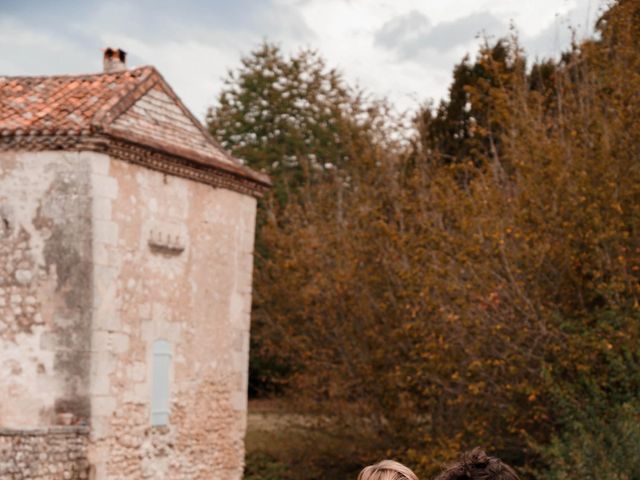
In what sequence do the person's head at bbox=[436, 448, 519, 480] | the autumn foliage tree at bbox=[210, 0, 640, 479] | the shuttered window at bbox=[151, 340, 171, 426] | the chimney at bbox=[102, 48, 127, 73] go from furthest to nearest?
1. the chimney at bbox=[102, 48, 127, 73]
2. the shuttered window at bbox=[151, 340, 171, 426]
3. the autumn foliage tree at bbox=[210, 0, 640, 479]
4. the person's head at bbox=[436, 448, 519, 480]

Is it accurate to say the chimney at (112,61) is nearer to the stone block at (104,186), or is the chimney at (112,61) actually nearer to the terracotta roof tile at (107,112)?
the terracotta roof tile at (107,112)

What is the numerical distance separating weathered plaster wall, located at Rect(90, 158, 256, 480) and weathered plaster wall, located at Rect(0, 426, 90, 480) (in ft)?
0.78

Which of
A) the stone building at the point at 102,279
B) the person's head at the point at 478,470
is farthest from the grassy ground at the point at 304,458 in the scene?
the person's head at the point at 478,470

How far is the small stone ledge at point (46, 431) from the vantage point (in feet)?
43.2

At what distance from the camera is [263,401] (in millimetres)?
30922

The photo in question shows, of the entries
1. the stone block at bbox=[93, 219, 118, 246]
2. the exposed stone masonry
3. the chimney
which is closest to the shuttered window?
the stone block at bbox=[93, 219, 118, 246]

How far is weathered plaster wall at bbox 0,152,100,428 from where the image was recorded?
45.6 feet

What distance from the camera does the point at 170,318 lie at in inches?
614

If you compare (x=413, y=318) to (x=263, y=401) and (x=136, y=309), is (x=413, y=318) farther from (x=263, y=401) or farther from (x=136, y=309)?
(x=263, y=401)

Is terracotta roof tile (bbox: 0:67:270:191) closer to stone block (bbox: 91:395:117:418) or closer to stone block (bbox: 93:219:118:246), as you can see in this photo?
stone block (bbox: 93:219:118:246)

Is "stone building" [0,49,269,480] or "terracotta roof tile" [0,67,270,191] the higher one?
"terracotta roof tile" [0,67,270,191]

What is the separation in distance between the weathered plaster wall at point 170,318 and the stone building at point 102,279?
0.08 feet

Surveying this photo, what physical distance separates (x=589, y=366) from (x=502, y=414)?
186cm

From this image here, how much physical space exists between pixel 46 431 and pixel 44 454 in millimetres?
279
